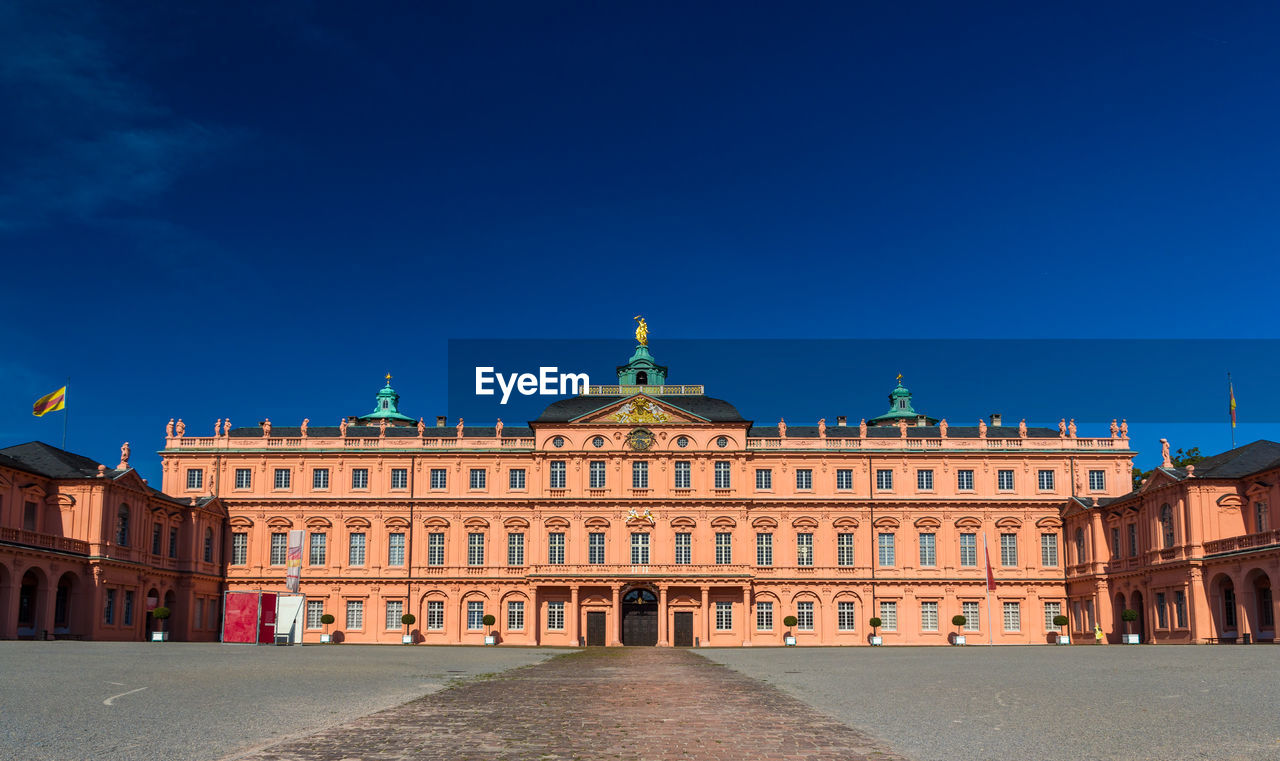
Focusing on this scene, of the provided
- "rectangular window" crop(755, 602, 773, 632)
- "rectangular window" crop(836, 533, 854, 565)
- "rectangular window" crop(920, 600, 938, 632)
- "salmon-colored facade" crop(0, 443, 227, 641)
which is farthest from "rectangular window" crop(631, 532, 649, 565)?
"salmon-colored facade" crop(0, 443, 227, 641)

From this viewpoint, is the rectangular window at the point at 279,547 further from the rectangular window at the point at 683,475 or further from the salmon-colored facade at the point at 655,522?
the rectangular window at the point at 683,475

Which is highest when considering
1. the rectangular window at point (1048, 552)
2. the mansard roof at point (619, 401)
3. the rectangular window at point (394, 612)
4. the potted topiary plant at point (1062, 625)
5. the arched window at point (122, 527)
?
the mansard roof at point (619, 401)

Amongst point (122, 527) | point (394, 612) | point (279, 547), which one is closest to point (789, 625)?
point (394, 612)

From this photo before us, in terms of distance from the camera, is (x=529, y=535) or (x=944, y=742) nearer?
(x=944, y=742)

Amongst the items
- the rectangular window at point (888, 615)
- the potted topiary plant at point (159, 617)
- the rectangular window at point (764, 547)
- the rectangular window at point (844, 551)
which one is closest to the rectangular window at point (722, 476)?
the rectangular window at point (764, 547)

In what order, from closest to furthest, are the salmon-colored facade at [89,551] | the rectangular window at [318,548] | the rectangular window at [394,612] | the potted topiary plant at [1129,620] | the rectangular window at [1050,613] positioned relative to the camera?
1. the salmon-colored facade at [89,551]
2. the potted topiary plant at [1129,620]
3. the rectangular window at [1050,613]
4. the rectangular window at [394,612]
5. the rectangular window at [318,548]

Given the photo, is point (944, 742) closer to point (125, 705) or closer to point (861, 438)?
point (125, 705)

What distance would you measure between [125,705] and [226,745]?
16.7 ft

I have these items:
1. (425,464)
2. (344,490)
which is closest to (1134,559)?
(425,464)

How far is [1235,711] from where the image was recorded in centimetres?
1512

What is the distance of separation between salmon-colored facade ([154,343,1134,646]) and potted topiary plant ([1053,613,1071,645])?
1248 mm

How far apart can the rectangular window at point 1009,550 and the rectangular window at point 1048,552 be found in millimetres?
1734

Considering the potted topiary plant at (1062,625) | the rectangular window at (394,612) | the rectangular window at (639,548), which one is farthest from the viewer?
the rectangular window at (394,612)

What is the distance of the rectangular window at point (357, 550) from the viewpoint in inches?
2933
